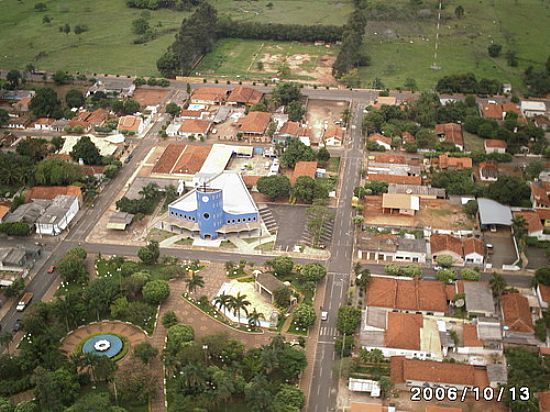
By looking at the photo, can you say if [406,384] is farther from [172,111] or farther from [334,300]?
[172,111]

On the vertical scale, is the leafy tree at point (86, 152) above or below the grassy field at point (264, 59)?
above

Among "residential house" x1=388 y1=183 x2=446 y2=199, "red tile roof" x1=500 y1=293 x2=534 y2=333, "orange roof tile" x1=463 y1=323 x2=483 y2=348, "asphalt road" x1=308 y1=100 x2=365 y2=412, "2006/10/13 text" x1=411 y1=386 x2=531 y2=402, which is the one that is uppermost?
"red tile roof" x1=500 y1=293 x2=534 y2=333

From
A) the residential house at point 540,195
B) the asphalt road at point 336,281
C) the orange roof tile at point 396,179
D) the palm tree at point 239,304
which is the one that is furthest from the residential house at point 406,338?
the orange roof tile at point 396,179

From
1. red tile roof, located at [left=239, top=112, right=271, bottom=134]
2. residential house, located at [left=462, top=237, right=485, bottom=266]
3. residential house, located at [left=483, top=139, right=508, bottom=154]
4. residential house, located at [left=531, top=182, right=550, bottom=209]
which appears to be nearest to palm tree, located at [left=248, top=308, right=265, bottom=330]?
residential house, located at [left=462, top=237, right=485, bottom=266]

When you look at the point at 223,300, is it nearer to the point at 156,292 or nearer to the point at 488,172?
the point at 156,292

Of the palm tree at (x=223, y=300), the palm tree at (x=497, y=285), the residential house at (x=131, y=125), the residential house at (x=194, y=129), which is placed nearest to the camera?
the palm tree at (x=223, y=300)

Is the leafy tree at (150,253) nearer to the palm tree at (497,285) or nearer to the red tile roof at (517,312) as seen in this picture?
the palm tree at (497,285)

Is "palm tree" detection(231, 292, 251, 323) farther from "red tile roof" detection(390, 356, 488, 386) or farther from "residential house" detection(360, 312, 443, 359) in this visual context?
"red tile roof" detection(390, 356, 488, 386)

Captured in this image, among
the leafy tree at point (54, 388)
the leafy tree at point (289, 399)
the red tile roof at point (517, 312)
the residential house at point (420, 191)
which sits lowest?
the residential house at point (420, 191)
